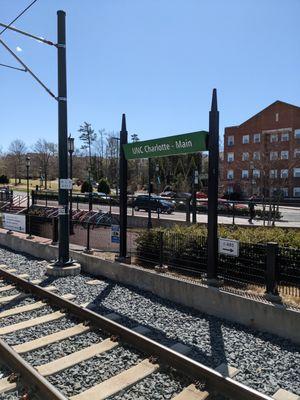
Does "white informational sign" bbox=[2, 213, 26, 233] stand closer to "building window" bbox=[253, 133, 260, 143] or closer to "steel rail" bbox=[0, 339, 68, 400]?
"steel rail" bbox=[0, 339, 68, 400]

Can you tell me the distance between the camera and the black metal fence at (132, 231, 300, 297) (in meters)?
6.70

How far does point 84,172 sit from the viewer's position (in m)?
102

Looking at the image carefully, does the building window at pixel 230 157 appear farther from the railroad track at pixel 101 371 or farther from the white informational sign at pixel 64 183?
the railroad track at pixel 101 371

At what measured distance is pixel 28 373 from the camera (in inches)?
172

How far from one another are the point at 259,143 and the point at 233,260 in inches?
2567

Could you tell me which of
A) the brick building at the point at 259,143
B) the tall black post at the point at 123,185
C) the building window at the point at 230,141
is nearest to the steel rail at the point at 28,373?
the tall black post at the point at 123,185

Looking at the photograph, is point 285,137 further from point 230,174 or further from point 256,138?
point 230,174

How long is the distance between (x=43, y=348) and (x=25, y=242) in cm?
863

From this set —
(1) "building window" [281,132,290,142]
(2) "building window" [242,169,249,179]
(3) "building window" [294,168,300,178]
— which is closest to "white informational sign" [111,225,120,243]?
(3) "building window" [294,168,300,178]

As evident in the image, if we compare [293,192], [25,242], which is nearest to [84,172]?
[293,192]

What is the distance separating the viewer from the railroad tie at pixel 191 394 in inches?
158

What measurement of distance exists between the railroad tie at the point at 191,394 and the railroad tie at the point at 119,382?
1.85 feet

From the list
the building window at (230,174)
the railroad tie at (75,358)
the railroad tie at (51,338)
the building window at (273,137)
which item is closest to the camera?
the railroad tie at (75,358)

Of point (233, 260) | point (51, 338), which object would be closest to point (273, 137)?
point (233, 260)
